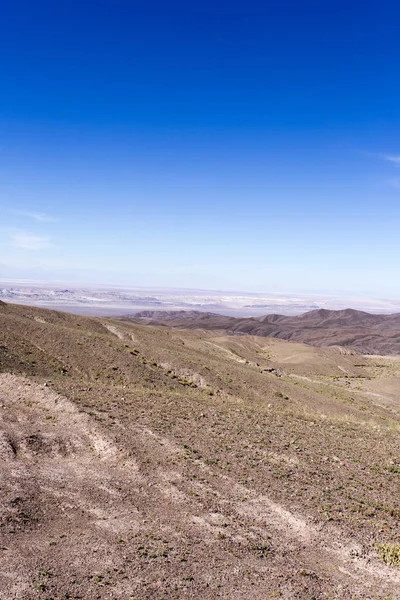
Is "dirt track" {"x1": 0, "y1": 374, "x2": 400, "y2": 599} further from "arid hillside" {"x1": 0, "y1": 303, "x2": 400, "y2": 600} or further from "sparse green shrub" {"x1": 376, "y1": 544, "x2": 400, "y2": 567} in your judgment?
"sparse green shrub" {"x1": 376, "y1": 544, "x2": 400, "y2": 567}

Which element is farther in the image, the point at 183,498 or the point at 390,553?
the point at 183,498

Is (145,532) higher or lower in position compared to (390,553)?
higher

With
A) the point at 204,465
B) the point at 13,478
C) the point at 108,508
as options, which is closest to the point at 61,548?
the point at 108,508

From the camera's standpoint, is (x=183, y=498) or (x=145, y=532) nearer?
(x=145, y=532)

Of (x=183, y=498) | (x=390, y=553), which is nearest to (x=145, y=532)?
(x=183, y=498)

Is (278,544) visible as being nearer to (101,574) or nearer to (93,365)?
(101,574)

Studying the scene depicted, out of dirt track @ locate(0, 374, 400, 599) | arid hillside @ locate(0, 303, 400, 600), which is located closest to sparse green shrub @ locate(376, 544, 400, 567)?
arid hillside @ locate(0, 303, 400, 600)

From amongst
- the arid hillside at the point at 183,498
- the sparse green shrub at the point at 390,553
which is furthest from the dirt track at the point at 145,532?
the sparse green shrub at the point at 390,553

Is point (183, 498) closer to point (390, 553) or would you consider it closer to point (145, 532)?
point (145, 532)
